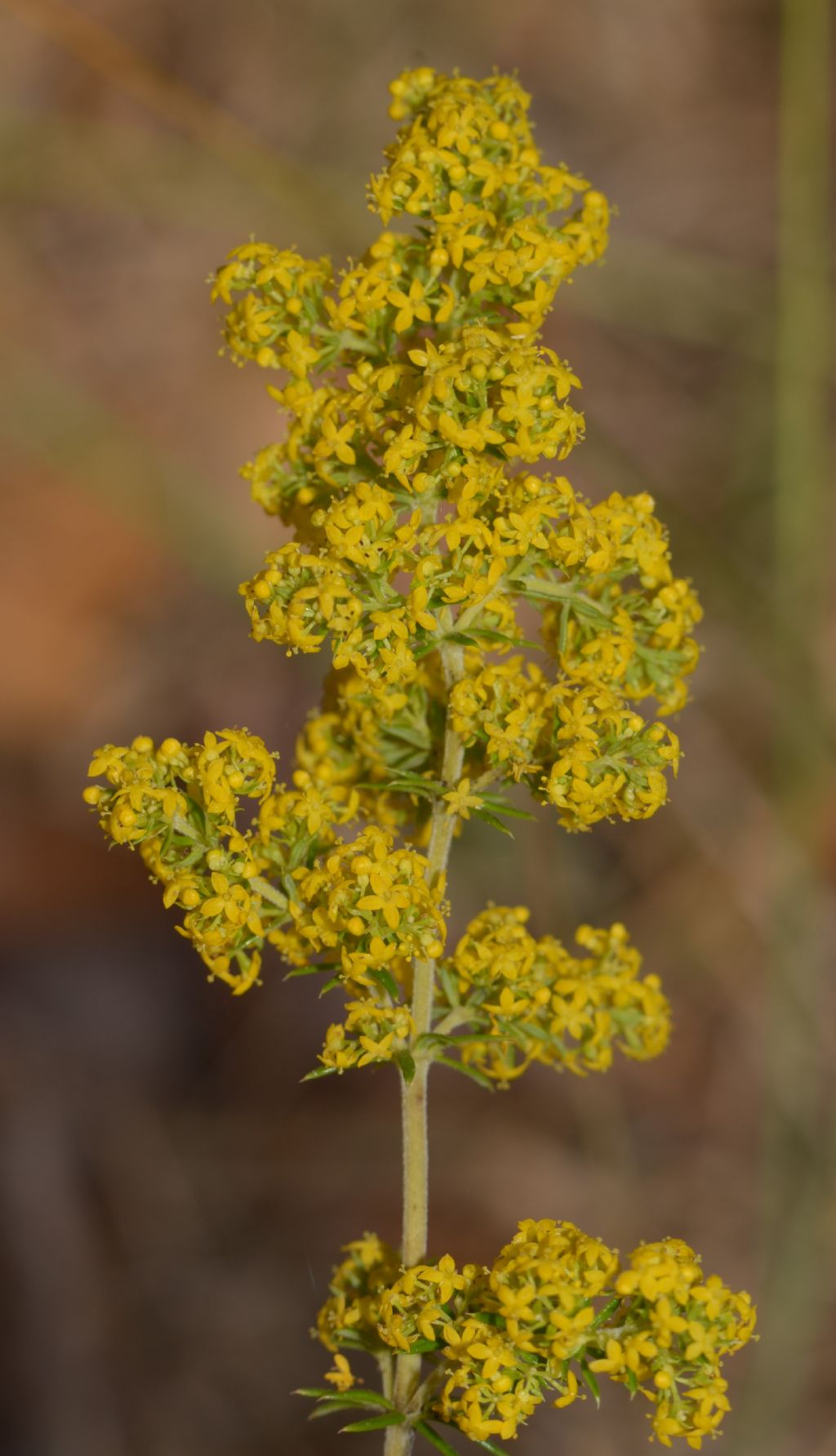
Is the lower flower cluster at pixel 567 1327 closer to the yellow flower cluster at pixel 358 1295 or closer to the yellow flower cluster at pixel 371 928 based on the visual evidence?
the yellow flower cluster at pixel 358 1295

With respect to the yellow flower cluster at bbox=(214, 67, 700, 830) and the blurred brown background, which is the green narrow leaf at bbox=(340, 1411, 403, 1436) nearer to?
the yellow flower cluster at bbox=(214, 67, 700, 830)

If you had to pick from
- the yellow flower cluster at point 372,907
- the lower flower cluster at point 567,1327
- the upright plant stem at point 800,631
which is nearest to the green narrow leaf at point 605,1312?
the lower flower cluster at point 567,1327

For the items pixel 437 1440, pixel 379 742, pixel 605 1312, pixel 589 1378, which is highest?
pixel 379 742

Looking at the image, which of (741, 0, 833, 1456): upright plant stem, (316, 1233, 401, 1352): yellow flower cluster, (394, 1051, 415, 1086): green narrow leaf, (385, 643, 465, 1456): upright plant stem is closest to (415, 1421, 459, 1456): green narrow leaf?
(385, 643, 465, 1456): upright plant stem

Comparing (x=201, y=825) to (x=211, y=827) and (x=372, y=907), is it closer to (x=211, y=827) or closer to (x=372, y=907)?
(x=211, y=827)

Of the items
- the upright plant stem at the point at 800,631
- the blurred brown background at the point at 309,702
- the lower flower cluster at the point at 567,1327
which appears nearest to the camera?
the lower flower cluster at the point at 567,1327

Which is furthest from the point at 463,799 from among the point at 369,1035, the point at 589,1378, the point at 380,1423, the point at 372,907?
the point at 380,1423

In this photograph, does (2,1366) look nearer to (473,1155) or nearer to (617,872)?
(473,1155)

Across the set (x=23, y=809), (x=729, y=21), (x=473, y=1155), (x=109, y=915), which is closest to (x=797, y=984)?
(x=473, y=1155)
